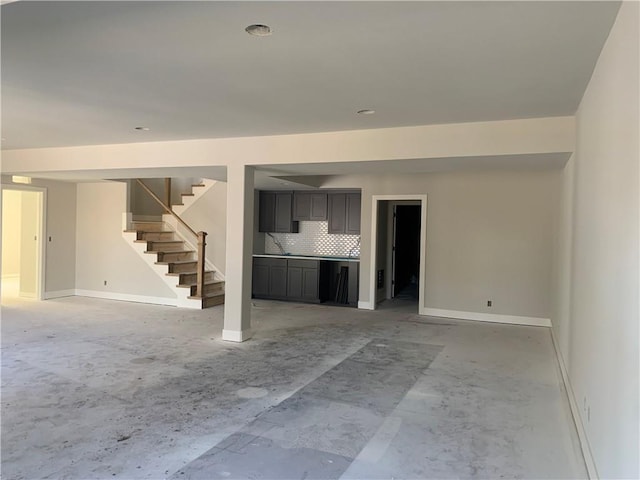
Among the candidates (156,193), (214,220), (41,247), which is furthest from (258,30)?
(156,193)

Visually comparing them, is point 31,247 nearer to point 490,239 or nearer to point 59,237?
point 59,237

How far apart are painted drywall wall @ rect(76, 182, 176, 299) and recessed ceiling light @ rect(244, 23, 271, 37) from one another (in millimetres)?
6236

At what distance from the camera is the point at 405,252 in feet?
34.2

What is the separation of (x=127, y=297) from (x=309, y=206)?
3.75 metres

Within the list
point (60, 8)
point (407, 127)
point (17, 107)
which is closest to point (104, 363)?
point (17, 107)

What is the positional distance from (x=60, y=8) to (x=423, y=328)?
5.45 meters

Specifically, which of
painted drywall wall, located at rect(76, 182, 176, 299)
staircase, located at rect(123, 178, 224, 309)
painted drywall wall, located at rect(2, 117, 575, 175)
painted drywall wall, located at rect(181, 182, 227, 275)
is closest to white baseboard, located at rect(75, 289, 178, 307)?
painted drywall wall, located at rect(76, 182, 176, 299)

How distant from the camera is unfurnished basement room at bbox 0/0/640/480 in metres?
2.28

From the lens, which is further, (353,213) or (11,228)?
(11,228)

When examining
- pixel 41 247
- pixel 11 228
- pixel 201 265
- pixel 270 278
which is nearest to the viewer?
pixel 201 265

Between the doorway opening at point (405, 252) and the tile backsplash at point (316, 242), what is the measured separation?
2.79 feet

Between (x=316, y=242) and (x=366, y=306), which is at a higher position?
(x=316, y=242)

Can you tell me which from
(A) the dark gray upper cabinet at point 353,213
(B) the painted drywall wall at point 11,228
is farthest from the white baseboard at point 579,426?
(B) the painted drywall wall at point 11,228

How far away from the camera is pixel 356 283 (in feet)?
27.2
